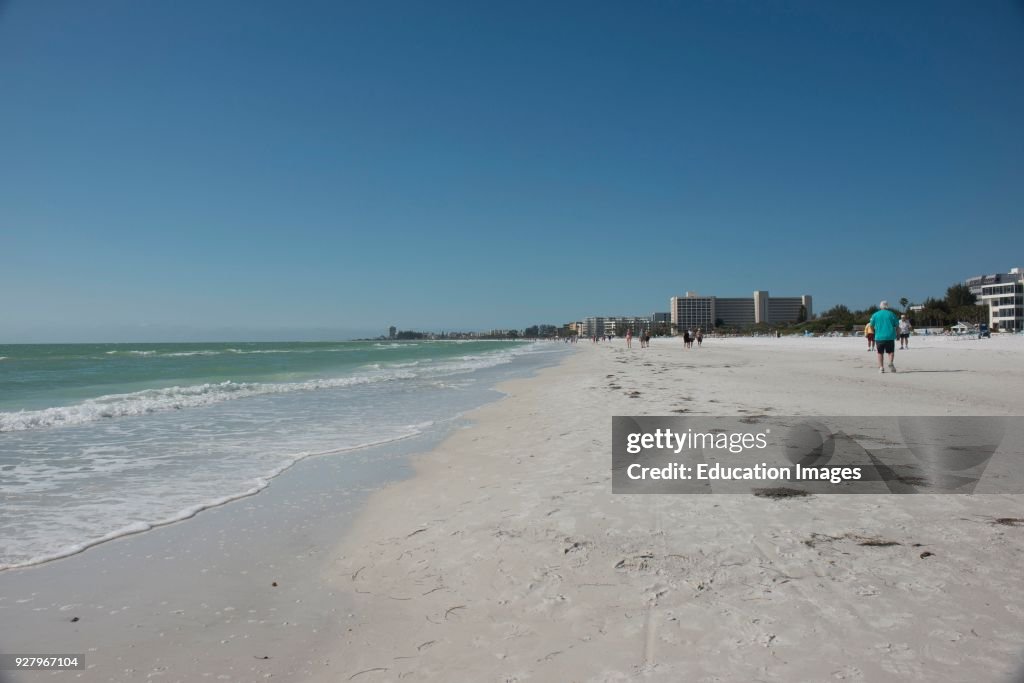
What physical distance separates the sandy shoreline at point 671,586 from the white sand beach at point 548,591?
13 millimetres

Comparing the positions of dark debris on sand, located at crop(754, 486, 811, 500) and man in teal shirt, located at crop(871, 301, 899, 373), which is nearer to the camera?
dark debris on sand, located at crop(754, 486, 811, 500)

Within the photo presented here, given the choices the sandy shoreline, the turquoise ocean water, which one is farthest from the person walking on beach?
the sandy shoreline

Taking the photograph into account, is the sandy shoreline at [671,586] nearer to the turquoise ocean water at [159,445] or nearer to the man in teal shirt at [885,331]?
the turquoise ocean water at [159,445]

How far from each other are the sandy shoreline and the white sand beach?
13mm

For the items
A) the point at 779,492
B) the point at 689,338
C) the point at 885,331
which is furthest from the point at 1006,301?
the point at 779,492

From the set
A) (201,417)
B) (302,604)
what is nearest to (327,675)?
(302,604)

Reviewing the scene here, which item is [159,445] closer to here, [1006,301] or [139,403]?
[139,403]

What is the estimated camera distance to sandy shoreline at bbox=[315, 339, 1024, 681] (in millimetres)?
2229

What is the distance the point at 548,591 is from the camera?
2.90m

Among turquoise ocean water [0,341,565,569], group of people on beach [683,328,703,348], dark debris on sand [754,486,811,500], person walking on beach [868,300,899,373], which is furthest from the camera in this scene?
group of people on beach [683,328,703,348]

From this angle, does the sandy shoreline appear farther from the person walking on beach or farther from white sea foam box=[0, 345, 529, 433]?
the person walking on beach

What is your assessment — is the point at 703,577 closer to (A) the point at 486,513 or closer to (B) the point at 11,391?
(A) the point at 486,513

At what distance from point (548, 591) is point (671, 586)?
0.66 meters

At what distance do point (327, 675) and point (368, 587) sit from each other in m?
0.83
